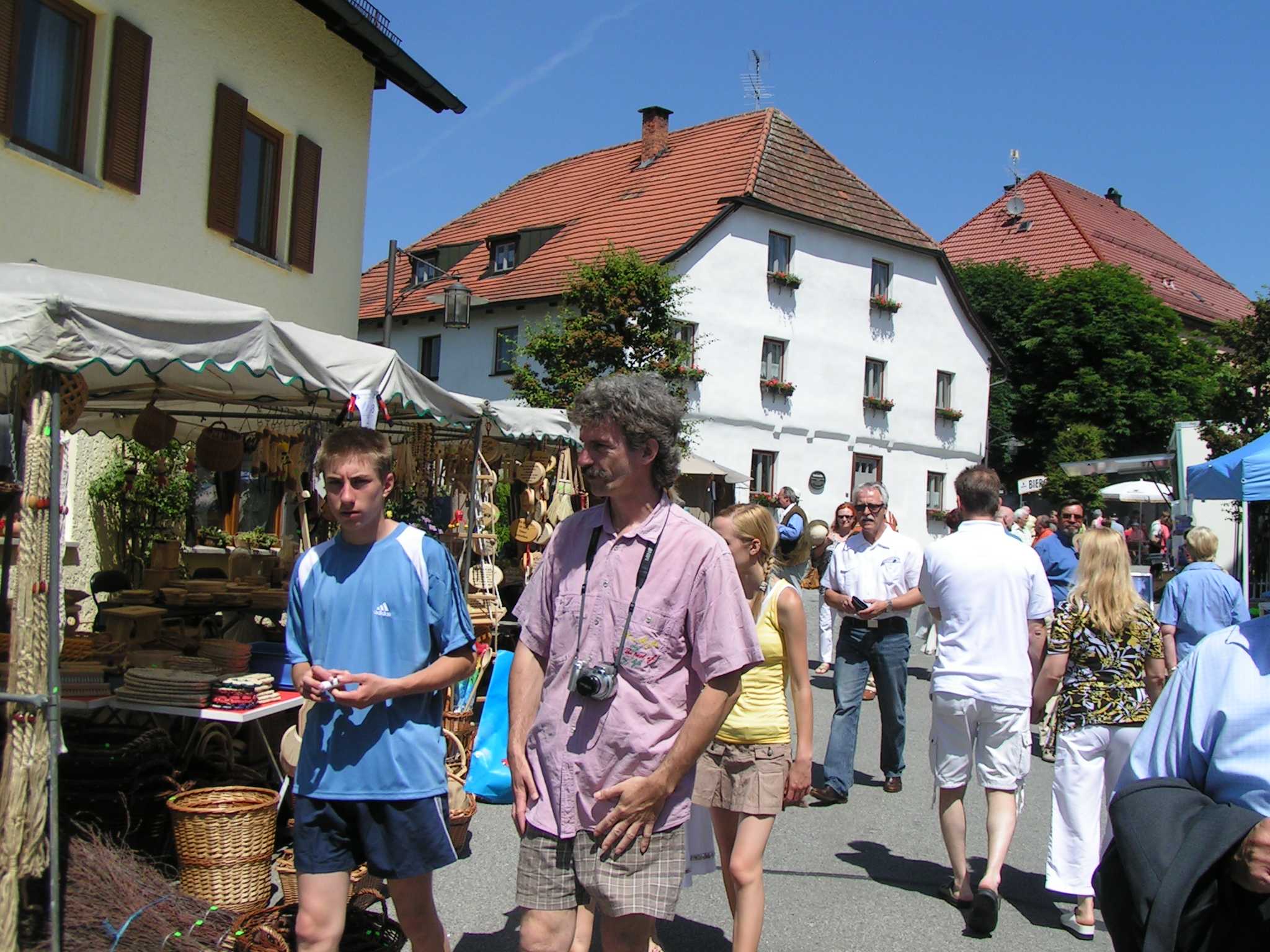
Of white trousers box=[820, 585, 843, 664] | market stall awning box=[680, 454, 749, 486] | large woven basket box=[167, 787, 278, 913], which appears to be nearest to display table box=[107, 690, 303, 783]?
large woven basket box=[167, 787, 278, 913]

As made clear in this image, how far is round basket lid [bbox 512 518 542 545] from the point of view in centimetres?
1122

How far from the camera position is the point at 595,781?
275 cm

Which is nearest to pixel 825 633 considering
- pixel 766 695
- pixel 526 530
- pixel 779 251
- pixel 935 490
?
pixel 526 530

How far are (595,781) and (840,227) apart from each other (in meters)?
27.2

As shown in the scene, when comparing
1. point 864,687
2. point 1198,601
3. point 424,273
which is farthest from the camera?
point 424,273

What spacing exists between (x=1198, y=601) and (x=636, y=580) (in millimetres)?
6019

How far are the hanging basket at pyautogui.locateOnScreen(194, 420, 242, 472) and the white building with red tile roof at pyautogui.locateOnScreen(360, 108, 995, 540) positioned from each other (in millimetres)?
17052

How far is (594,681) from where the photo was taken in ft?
9.01

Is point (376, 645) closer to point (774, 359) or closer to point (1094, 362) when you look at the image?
point (774, 359)

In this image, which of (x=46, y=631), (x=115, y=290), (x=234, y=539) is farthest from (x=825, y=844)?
(x=234, y=539)

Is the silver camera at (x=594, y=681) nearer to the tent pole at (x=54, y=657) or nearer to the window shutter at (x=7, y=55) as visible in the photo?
the tent pole at (x=54, y=657)

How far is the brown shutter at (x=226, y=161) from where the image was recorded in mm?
11367

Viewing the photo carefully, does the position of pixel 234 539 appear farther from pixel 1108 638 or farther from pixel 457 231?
pixel 457 231

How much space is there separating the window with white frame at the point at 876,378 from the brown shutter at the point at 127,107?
22.2 meters
